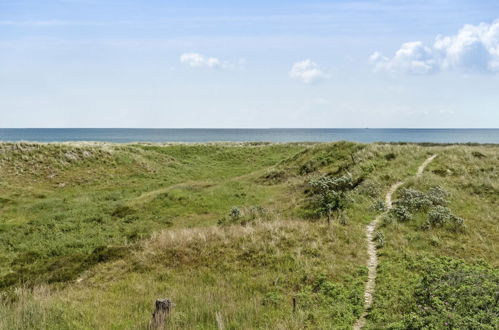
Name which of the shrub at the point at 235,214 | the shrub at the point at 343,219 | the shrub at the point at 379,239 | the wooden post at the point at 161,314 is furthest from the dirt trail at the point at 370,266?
the shrub at the point at 235,214

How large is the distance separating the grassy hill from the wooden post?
0.28m

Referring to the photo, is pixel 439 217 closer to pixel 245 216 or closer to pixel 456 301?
pixel 456 301

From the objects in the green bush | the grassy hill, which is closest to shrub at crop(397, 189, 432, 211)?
the grassy hill

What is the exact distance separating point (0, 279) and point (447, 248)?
749 inches

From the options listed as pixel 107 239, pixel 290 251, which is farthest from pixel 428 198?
pixel 107 239

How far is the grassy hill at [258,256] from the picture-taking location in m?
10.1

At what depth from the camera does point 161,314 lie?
969 centimetres

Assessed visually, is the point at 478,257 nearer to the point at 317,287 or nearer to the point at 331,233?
the point at 331,233

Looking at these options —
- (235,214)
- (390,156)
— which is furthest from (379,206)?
(390,156)

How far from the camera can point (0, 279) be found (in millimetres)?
16219

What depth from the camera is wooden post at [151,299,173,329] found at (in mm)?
9562

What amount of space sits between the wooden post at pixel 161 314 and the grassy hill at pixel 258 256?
277mm

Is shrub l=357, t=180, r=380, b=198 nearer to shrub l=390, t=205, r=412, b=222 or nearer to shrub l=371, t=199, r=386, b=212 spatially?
shrub l=371, t=199, r=386, b=212

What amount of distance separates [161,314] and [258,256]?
593 centimetres
